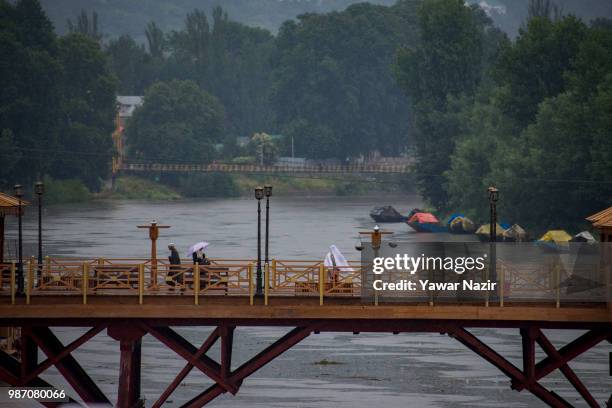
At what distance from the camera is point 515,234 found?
113m

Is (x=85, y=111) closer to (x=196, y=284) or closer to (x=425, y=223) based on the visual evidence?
(x=425, y=223)

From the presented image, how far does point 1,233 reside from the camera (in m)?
46.8

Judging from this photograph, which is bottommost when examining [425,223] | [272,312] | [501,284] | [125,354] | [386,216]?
[386,216]

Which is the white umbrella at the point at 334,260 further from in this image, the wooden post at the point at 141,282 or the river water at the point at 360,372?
the river water at the point at 360,372

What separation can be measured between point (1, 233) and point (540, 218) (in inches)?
2970

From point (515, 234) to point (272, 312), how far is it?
73621 mm

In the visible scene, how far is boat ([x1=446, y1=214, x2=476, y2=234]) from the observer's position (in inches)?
5305

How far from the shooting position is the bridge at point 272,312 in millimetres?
41625

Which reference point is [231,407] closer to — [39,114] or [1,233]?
[1,233]

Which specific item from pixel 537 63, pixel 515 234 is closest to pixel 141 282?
pixel 515 234

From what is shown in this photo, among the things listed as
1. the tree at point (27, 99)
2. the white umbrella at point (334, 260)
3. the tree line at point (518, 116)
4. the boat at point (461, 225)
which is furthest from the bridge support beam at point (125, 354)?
the tree at point (27, 99)

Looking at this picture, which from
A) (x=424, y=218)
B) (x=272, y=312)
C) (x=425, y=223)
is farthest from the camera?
(x=424, y=218)

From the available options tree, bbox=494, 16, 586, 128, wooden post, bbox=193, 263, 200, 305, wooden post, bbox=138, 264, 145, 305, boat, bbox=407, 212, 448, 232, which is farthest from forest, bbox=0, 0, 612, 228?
wooden post, bbox=138, 264, 145, 305

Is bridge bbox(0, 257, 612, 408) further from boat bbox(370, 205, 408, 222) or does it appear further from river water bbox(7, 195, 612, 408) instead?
boat bbox(370, 205, 408, 222)
